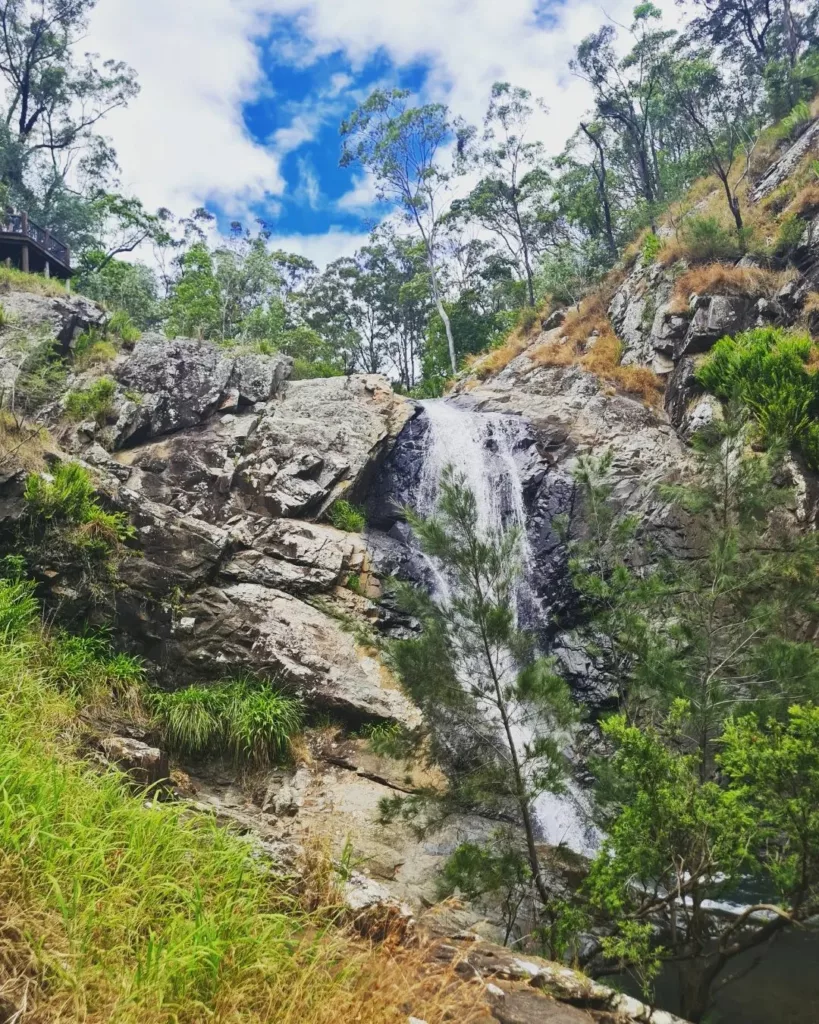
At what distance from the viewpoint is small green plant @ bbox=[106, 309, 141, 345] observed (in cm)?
1752

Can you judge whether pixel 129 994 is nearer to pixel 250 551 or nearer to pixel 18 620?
pixel 18 620

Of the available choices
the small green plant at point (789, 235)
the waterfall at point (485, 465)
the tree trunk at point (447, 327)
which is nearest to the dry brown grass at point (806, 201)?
the small green plant at point (789, 235)

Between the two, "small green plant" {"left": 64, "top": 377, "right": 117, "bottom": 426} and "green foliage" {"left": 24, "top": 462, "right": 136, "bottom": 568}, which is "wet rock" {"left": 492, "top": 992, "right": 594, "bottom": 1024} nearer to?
"green foliage" {"left": 24, "top": 462, "right": 136, "bottom": 568}

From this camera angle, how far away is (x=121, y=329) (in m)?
17.7

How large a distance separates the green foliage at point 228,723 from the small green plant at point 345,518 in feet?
15.8

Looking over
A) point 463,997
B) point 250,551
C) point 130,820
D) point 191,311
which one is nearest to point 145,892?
point 130,820

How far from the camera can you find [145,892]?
10.1 feet

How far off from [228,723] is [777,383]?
38.5ft

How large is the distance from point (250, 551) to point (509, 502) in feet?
18.8

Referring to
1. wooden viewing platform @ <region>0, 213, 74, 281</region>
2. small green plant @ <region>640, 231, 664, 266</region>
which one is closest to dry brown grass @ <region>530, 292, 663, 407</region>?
small green plant @ <region>640, 231, 664, 266</region>

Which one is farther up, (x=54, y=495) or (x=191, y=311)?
(x=191, y=311)

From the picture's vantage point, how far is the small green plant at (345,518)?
13258mm

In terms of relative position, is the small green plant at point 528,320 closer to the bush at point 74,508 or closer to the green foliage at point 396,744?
the bush at point 74,508

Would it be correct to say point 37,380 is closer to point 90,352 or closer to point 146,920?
point 90,352
